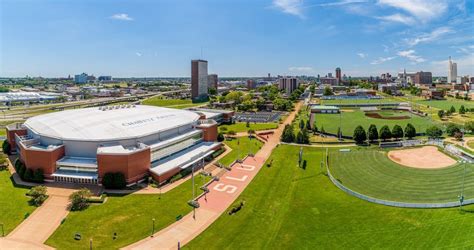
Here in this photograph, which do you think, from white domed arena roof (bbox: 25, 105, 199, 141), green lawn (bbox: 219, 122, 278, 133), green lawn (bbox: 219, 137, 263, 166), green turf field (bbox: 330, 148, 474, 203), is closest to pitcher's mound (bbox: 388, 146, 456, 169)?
green turf field (bbox: 330, 148, 474, 203)

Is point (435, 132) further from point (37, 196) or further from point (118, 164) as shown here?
point (37, 196)

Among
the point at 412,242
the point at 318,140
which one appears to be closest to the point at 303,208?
the point at 412,242

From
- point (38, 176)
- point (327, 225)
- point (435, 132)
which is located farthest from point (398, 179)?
point (38, 176)

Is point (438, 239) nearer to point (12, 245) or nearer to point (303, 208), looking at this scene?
point (303, 208)

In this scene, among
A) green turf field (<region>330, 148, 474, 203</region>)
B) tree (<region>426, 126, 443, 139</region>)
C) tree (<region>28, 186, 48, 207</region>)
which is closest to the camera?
tree (<region>28, 186, 48, 207</region>)

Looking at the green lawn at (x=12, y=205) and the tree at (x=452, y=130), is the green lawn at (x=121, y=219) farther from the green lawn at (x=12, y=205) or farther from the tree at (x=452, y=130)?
the tree at (x=452, y=130)

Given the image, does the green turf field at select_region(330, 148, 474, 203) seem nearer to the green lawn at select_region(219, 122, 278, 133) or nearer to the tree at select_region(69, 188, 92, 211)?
the tree at select_region(69, 188, 92, 211)
